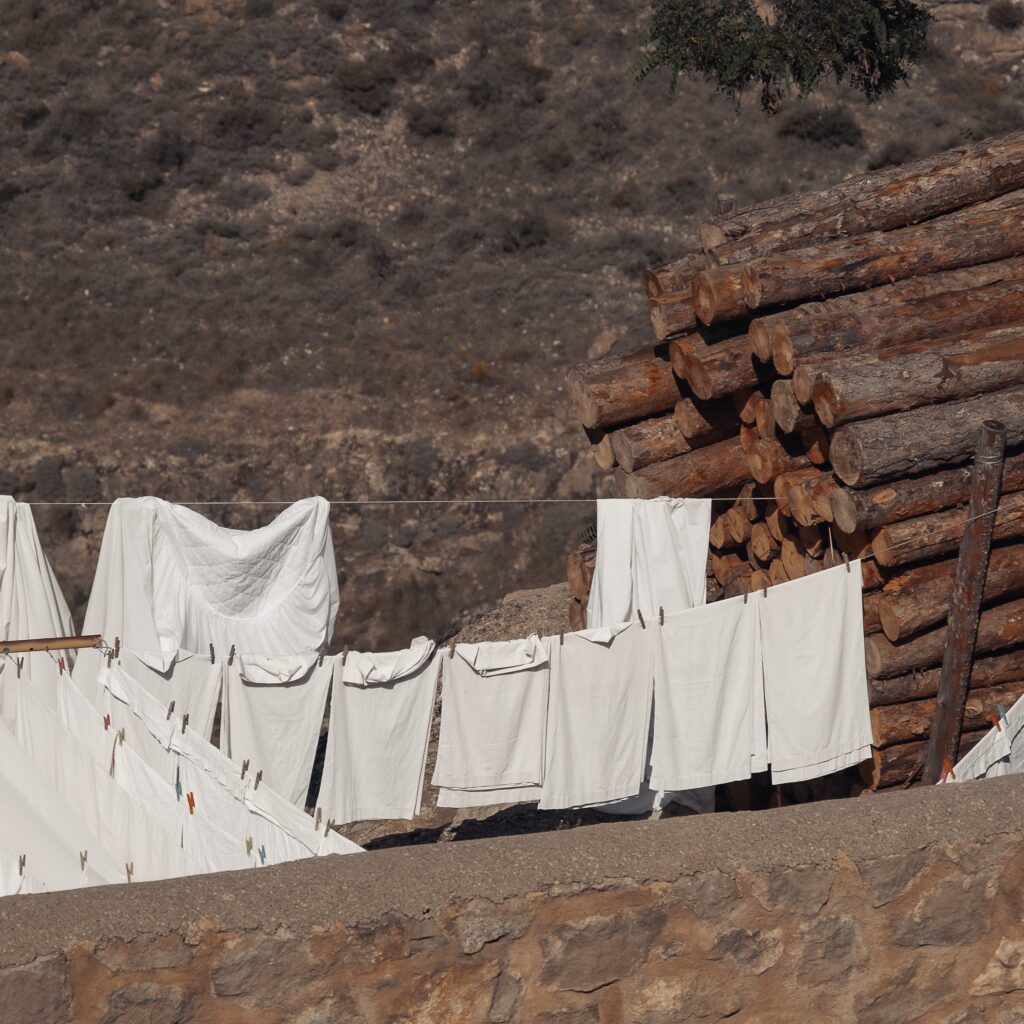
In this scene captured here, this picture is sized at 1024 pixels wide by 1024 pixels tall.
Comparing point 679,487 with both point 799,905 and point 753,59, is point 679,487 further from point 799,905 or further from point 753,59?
point 753,59

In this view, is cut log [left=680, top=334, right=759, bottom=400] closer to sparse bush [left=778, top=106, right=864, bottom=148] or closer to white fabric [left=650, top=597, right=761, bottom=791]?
white fabric [left=650, top=597, right=761, bottom=791]

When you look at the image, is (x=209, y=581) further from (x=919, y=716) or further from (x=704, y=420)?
(x=919, y=716)

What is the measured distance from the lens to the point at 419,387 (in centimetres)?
2028

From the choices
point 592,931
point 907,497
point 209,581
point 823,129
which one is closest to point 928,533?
point 907,497

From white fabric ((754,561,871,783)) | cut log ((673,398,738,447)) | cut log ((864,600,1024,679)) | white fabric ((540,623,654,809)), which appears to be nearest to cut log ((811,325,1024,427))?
white fabric ((754,561,871,783))

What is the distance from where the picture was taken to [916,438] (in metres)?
6.90

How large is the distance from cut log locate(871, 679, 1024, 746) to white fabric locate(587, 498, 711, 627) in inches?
49.9

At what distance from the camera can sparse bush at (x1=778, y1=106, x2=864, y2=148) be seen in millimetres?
24188

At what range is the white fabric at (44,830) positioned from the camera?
239 inches

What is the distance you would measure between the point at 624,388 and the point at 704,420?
1.76 ft

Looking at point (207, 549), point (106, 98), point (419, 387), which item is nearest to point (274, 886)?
point (207, 549)

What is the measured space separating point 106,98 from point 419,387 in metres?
8.05

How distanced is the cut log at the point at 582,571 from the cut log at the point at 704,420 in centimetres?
113

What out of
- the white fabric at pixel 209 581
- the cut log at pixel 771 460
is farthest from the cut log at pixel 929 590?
the white fabric at pixel 209 581
